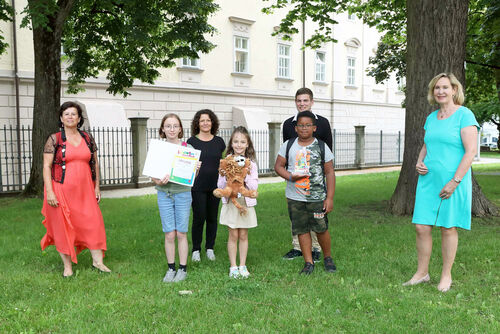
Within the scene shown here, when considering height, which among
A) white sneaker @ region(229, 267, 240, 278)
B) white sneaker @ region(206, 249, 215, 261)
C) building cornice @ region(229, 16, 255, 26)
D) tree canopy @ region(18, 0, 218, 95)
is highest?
building cornice @ region(229, 16, 255, 26)

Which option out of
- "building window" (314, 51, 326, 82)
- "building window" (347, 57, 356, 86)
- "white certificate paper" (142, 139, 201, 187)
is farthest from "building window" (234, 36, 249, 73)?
"white certificate paper" (142, 139, 201, 187)

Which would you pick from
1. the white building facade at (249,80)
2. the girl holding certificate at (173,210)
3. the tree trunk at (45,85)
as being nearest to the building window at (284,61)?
the white building facade at (249,80)

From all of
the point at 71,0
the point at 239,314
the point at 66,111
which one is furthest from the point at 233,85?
the point at 239,314

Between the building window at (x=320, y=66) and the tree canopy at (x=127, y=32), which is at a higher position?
the building window at (x=320, y=66)

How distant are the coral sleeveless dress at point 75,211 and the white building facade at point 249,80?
12.3 m

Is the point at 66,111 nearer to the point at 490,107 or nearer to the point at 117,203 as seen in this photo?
the point at 117,203

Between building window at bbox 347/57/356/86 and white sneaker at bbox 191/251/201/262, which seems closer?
white sneaker at bbox 191/251/201/262

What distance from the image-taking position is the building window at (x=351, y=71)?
90.3 ft

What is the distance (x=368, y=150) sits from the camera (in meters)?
24.8

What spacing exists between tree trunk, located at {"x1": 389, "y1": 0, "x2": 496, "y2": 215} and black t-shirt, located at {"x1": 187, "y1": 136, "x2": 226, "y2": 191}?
429cm

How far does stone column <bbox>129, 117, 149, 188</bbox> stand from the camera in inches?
572

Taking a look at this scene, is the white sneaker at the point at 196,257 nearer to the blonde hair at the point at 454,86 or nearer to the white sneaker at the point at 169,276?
the white sneaker at the point at 169,276

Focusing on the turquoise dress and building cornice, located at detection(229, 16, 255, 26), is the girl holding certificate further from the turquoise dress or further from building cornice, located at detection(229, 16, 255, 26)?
building cornice, located at detection(229, 16, 255, 26)

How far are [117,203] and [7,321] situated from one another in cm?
732
